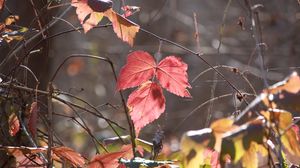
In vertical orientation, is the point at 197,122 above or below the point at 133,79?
below

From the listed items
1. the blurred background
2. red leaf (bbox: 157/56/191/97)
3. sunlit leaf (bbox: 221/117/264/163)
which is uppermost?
red leaf (bbox: 157/56/191/97)

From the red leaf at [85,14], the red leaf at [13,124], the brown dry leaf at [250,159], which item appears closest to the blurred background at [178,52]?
the red leaf at [13,124]

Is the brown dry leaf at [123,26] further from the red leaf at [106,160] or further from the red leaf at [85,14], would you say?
the red leaf at [106,160]

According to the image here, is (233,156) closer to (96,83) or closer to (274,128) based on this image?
(274,128)

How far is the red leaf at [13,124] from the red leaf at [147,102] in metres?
0.30

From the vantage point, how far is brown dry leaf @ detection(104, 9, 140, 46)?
1.50 meters

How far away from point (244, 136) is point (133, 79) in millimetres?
526

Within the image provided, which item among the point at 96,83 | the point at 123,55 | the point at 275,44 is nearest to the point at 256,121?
the point at 275,44

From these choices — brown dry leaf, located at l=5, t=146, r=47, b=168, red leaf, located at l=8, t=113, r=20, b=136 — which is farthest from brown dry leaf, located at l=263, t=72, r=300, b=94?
red leaf, located at l=8, t=113, r=20, b=136

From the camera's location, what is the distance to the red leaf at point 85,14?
1463 millimetres

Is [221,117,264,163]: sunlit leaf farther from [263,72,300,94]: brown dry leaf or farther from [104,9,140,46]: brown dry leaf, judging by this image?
[104,9,140,46]: brown dry leaf

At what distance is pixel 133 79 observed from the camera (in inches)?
60.6

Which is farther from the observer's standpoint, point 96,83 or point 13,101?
point 96,83

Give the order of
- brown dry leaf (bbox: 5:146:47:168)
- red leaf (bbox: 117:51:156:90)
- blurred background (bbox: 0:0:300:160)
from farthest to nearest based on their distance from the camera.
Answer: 1. blurred background (bbox: 0:0:300:160)
2. red leaf (bbox: 117:51:156:90)
3. brown dry leaf (bbox: 5:146:47:168)
